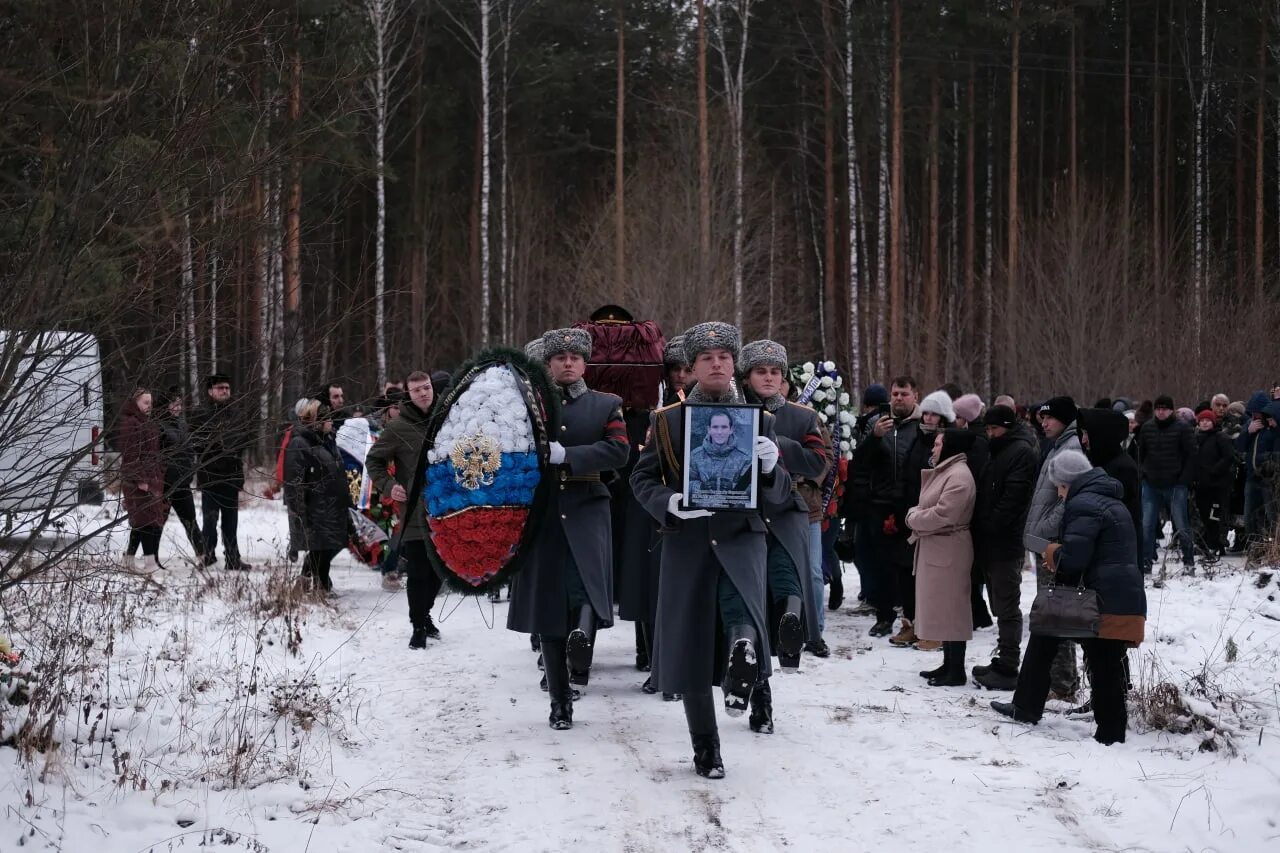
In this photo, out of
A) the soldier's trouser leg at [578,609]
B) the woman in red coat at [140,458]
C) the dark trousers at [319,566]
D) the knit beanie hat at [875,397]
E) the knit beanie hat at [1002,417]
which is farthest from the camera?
the dark trousers at [319,566]

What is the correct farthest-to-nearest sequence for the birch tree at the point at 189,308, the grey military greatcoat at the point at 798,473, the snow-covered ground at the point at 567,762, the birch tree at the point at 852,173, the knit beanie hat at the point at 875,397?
the birch tree at the point at 852,173
the knit beanie hat at the point at 875,397
the grey military greatcoat at the point at 798,473
the snow-covered ground at the point at 567,762
the birch tree at the point at 189,308

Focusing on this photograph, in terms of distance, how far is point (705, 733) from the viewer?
665cm

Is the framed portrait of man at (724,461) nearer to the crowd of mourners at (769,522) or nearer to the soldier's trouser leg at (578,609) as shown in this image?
the crowd of mourners at (769,522)

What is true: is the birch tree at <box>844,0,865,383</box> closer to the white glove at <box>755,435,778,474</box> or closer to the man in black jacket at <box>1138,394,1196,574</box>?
the man in black jacket at <box>1138,394,1196,574</box>

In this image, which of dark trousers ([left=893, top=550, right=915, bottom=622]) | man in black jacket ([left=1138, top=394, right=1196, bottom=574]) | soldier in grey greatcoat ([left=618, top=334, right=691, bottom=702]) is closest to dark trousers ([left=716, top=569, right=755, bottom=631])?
soldier in grey greatcoat ([left=618, top=334, right=691, bottom=702])

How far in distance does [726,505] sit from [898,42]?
2740 cm

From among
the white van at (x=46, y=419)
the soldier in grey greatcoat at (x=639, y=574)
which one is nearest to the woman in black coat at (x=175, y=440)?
the white van at (x=46, y=419)

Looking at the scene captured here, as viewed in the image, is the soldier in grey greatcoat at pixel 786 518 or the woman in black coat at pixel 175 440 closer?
the woman in black coat at pixel 175 440

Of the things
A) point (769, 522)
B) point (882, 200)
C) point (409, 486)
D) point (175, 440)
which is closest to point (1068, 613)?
point (769, 522)

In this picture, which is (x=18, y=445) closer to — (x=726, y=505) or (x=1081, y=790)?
(x=726, y=505)

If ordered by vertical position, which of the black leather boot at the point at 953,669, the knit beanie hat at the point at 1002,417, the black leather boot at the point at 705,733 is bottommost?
the black leather boot at the point at 953,669

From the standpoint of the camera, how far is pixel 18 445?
17.9 ft

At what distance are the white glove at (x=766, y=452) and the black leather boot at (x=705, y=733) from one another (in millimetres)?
1210

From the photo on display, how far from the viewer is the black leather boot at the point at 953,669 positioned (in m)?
9.16
